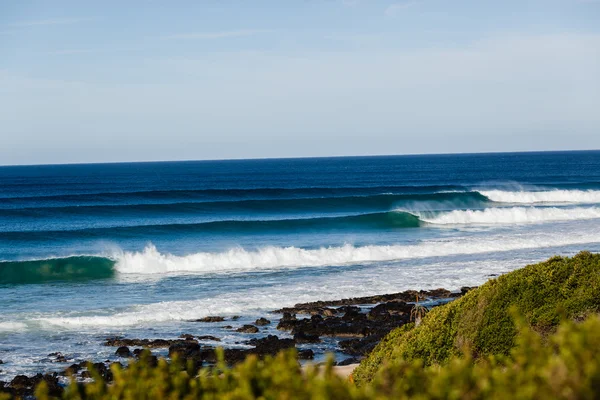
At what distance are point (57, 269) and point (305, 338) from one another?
56.3ft

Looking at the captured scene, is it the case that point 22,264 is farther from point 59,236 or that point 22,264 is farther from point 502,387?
point 502,387

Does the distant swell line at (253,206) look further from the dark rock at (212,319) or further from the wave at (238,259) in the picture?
the dark rock at (212,319)

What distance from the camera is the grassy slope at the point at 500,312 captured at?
33.9 ft

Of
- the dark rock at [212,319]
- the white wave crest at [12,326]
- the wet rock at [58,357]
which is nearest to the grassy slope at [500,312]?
the wet rock at [58,357]

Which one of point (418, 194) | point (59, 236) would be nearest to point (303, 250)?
point (59, 236)

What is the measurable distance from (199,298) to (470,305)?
545 inches

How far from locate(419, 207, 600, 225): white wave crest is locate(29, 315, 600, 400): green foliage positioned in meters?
43.7

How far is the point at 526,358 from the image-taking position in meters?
4.46

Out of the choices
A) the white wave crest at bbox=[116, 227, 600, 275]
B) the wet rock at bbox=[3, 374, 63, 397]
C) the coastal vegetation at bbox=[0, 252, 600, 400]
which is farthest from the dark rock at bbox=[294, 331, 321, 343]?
the white wave crest at bbox=[116, 227, 600, 275]

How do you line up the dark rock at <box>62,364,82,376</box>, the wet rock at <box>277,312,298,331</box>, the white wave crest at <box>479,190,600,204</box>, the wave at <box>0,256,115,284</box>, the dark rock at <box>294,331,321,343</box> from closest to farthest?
the dark rock at <box>62,364,82,376</box>, the dark rock at <box>294,331,321,343</box>, the wet rock at <box>277,312,298,331</box>, the wave at <box>0,256,115,284</box>, the white wave crest at <box>479,190,600,204</box>

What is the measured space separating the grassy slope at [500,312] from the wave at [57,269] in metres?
21.2

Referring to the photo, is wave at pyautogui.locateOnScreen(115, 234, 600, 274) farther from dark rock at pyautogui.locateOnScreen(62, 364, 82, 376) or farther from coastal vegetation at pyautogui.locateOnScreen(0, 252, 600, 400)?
coastal vegetation at pyautogui.locateOnScreen(0, 252, 600, 400)

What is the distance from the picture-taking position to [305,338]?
17266mm

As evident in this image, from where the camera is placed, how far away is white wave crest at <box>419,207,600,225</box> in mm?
47562
